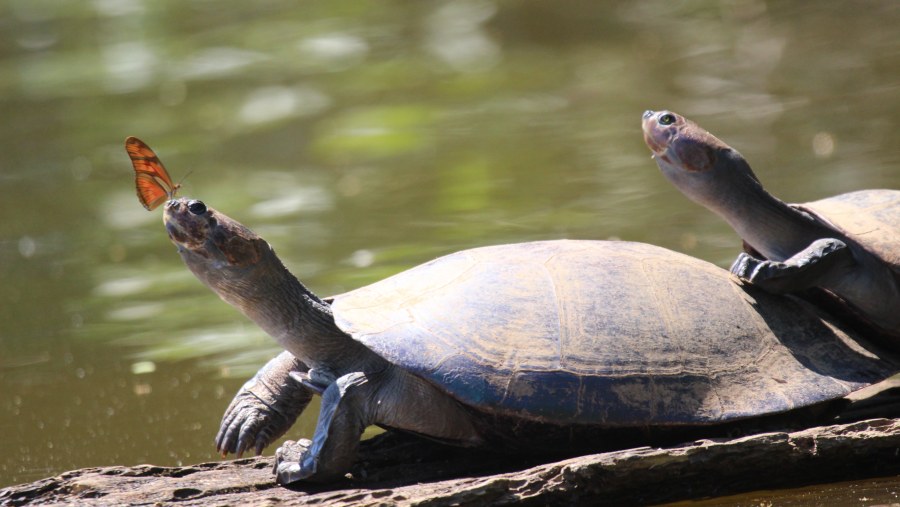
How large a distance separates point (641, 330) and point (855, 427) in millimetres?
617

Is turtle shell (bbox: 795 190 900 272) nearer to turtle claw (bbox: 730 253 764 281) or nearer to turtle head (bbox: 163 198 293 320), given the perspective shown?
turtle claw (bbox: 730 253 764 281)

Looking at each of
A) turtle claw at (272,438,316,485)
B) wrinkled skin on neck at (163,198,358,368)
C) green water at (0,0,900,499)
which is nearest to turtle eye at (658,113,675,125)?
wrinkled skin on neck at (163,198,358,368)

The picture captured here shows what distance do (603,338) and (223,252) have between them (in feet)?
3.53

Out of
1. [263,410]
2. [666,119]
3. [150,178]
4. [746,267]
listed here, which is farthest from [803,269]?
[150,178]

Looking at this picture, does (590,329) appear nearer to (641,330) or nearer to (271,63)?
(641,330)

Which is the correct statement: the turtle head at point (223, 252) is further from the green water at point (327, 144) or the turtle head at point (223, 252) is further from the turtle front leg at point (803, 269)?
the turtle front leg at point (803, 269)

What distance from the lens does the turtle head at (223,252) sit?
10.5 feet

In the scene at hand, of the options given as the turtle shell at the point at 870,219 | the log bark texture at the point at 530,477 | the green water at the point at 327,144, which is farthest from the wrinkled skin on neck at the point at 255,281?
the turtle shell at the point at 870,219

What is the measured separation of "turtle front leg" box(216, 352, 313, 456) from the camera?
11.6 feet

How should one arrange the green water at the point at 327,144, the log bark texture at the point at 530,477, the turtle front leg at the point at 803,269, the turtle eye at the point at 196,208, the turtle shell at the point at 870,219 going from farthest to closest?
the green water at the point at 327,144 < the turtle shell at the point at 870,219 < the turtle front leg at the point at 803,269 < the turtle eye at the point at 196,208 < the log bark texture at the point at 530,477

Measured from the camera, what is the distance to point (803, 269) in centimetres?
340

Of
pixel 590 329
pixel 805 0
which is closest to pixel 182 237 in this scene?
pixel 590 329

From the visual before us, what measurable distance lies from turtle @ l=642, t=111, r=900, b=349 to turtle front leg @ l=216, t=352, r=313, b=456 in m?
1.35

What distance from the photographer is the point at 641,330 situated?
321 cm
